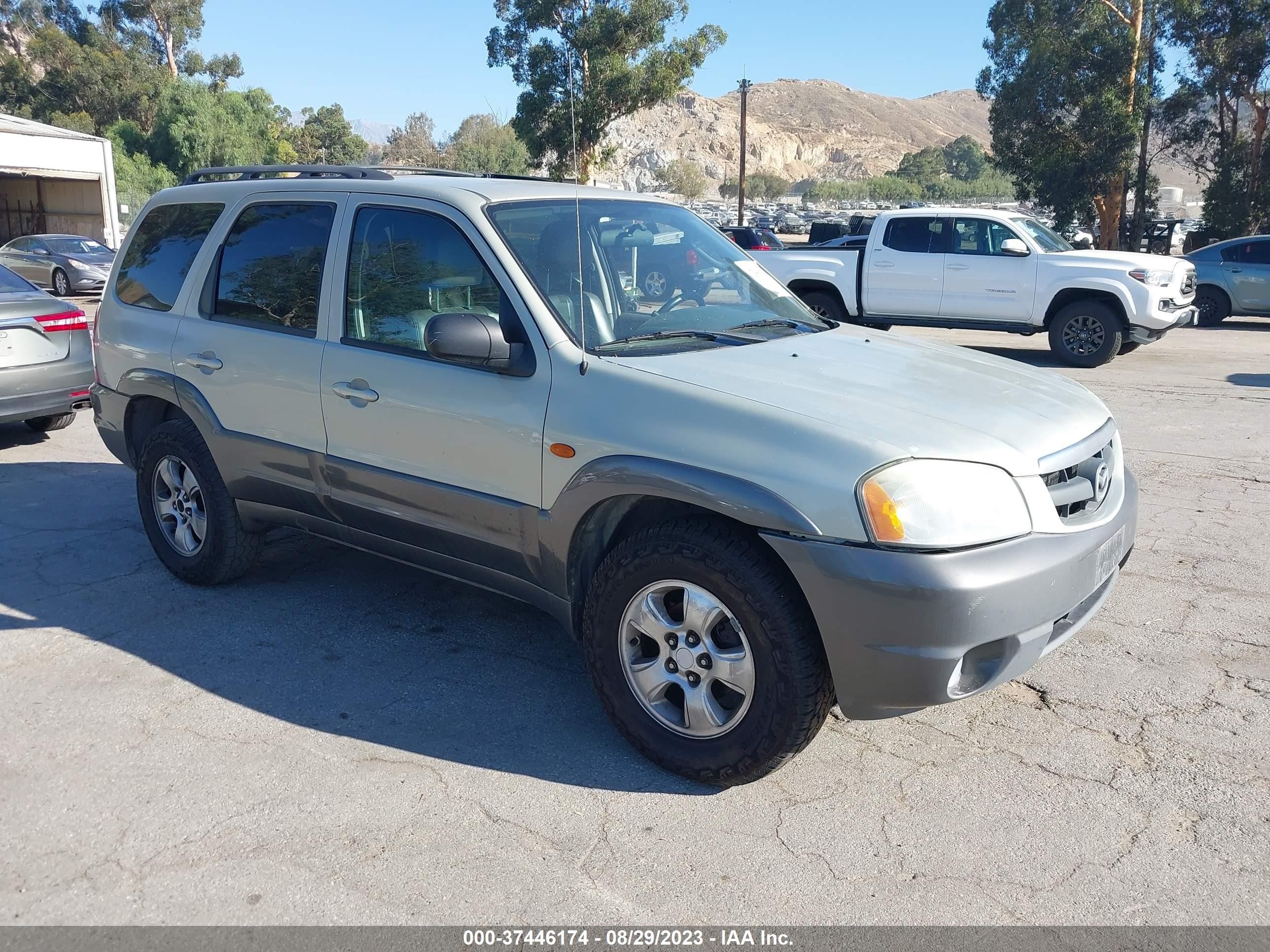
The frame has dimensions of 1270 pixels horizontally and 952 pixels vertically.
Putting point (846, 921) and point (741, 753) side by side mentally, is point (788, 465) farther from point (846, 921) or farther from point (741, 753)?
point (846, 921)

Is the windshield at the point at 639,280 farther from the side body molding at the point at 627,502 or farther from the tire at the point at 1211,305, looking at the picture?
the tire at the point at 1211,305

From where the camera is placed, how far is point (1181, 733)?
3748 mm

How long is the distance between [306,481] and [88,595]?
1.46 m

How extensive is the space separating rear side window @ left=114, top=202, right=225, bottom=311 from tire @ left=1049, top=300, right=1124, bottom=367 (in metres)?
10.6

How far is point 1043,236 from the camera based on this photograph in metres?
13.3

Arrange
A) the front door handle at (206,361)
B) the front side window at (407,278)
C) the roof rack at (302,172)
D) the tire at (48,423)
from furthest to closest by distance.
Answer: the tire at (48,423) < the front door handle at (206,361) < the roof rack at (302,172) < the front side window at (407,278)

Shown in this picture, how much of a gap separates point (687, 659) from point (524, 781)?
68cm

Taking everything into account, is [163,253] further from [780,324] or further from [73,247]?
[73,247]

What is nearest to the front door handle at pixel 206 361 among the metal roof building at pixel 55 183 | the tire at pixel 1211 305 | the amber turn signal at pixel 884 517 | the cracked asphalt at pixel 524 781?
the cracked asphalt at pixel 524 781

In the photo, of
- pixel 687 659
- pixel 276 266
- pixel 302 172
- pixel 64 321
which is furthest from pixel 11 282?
pixel 687 659

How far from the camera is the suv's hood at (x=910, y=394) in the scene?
320cm

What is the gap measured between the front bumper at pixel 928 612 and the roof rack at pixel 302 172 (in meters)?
2.68

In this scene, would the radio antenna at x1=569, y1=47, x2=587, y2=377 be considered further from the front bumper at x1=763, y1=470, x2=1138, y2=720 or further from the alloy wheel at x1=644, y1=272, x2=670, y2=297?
the front bumper at x1=763, y1=470, x2=1138, y2=720

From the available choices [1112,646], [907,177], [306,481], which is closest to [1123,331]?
[1112,646]
